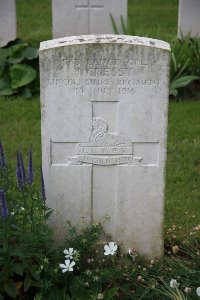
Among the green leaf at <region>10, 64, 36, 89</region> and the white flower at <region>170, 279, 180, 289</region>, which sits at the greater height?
the green leaf at <region>10, 64, 36, 89</region>

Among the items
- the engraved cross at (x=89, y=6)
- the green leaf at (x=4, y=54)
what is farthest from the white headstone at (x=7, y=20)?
the green leaf at (x=4, y=54)

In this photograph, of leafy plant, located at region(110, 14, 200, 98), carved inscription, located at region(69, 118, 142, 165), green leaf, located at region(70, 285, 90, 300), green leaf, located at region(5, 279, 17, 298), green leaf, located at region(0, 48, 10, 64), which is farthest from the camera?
green leaf, located at region(0, 48, 10, 64)

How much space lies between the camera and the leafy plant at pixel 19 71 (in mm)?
7871

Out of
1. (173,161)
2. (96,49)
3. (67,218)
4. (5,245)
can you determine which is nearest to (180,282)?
(67,218)

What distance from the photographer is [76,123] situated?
389cm

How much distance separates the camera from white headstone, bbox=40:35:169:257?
3803 mm

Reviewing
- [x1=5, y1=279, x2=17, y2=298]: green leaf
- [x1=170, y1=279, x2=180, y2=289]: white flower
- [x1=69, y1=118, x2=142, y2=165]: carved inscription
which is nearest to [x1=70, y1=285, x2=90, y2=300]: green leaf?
[x1=5, y1=279, x2=17, y2=298]: green leaf

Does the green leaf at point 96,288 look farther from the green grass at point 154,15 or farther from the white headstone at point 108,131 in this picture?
the green grass at point 154,15

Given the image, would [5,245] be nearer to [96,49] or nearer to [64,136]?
[64,136]

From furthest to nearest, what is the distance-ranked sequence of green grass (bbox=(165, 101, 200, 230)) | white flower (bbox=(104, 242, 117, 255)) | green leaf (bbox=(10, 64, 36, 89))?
green leaf (bbox=(10, 64, 36, 89)) → green grass (bbox=(165, 101, 200, 230)) → white flower (bbox=(104, 242, 117, 255))

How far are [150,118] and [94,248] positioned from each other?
0.88 metres

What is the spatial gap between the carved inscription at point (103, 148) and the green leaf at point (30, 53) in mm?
4355

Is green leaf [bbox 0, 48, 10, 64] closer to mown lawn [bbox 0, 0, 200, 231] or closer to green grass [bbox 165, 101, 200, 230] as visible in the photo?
mown lawn [bbox 0, 0, 200, 231]

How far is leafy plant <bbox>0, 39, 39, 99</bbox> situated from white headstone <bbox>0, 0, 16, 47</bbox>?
1.30 meters
